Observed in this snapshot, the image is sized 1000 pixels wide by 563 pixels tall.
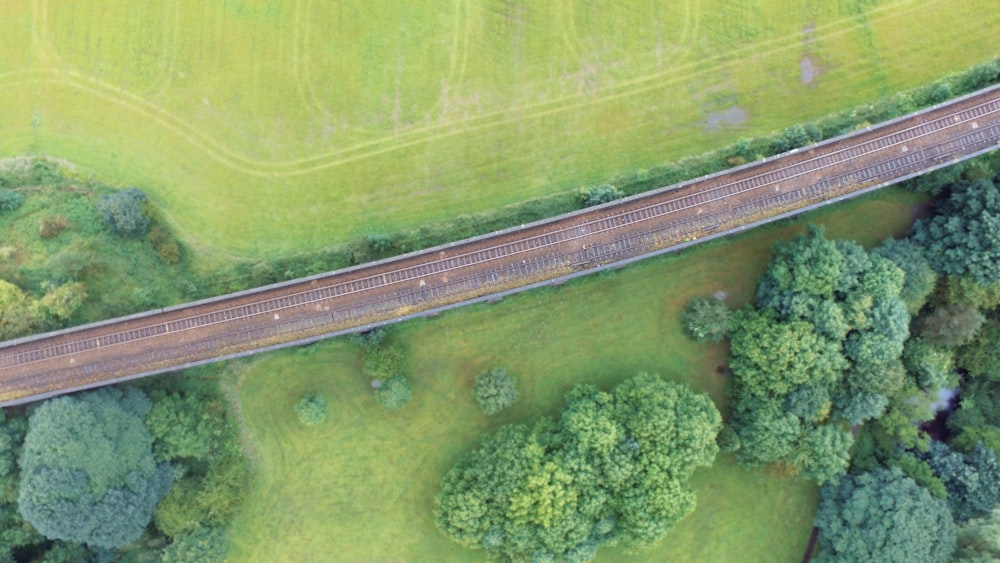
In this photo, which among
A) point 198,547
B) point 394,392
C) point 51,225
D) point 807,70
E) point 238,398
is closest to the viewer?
point 198,547

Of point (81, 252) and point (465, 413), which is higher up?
point (81, 252)

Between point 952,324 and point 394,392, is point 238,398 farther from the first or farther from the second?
point 952,324

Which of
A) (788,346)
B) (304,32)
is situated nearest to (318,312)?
(304,32)

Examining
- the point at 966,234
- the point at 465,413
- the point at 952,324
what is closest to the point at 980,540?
the point at 952,324

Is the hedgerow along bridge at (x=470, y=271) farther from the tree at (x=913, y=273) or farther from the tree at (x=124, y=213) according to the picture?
the tree at (x=124, y=213)

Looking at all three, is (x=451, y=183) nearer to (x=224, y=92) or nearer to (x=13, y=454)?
(x=224, y=92)

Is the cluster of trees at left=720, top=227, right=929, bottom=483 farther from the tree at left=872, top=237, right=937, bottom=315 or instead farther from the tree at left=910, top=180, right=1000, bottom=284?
the tree at left=910, top=180, right=1000, bottom=284
